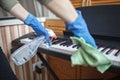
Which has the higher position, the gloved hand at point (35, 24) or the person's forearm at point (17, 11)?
the person's forearm at point (17, 11)

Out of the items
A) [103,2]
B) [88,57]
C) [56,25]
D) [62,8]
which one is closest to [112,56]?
[88,57]

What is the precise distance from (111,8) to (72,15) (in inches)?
28.8

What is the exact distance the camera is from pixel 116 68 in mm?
861

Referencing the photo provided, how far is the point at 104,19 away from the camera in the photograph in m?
1.35

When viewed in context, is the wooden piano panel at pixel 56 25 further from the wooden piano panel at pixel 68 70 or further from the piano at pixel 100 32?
the piano at pixel 100 32

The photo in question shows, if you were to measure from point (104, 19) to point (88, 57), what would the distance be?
2.16 feet

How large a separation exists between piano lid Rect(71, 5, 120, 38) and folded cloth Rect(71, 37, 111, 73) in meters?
0.52

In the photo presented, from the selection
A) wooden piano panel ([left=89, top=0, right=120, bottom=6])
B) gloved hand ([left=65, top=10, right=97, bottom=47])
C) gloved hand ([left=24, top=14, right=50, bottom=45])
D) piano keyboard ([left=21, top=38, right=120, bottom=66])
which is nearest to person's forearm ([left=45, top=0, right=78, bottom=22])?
gloved hand ([left=65, top=10, right=97, bottom=47])

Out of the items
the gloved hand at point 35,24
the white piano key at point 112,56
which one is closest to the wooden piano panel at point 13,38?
the gloved hand at point 35,24

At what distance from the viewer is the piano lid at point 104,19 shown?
4.21 ft

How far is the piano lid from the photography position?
128 cm

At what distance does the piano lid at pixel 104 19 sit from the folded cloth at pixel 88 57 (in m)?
0.52

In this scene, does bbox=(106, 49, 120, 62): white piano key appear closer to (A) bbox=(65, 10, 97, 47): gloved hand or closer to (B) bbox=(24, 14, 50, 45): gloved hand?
(A) bbox=(65, 10, 97, 47): gloved hand

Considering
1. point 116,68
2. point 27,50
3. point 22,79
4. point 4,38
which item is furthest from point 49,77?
point 116,68
